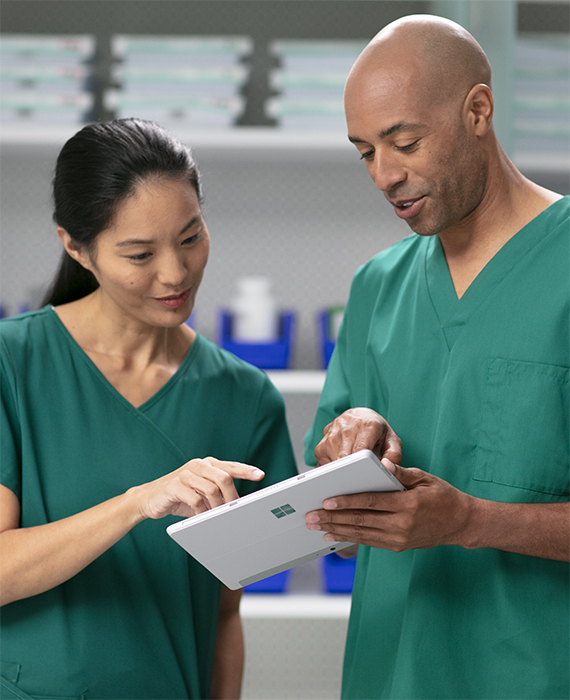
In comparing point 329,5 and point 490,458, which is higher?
point 329,5

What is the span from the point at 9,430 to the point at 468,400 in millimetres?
605

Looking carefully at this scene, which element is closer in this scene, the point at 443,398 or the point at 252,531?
the point at 252,531

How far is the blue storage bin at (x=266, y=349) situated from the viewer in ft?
5.67

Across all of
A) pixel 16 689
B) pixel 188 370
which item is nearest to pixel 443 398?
pixel 188 370

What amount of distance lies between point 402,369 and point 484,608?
32cm

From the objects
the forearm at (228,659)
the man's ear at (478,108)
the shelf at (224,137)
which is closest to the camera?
the man's ear at (478,108)

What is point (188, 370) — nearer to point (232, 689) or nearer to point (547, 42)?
point (232, 689)

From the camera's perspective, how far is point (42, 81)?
1707mm

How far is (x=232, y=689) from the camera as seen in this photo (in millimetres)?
1143

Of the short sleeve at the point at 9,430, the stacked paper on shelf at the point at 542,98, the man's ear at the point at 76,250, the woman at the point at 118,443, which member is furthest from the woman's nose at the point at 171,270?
the stacked paper on shelf at the point at 542,98

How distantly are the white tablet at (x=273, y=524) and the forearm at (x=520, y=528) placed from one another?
0.43ft

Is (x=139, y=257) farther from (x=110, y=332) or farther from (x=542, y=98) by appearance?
(x=542, y=98)

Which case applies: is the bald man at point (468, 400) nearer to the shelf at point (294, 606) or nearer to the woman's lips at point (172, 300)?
the woman's lips at point (172, 300)

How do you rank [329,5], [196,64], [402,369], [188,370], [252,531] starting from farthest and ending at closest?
[329,5] < [196,64] < [188,370] < [402,369] < [252,531]
